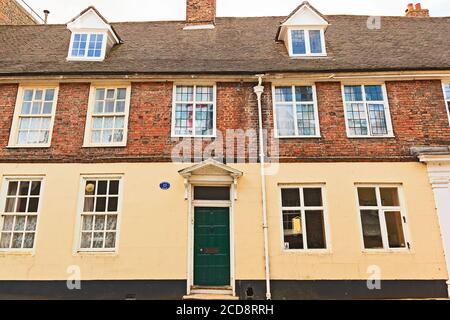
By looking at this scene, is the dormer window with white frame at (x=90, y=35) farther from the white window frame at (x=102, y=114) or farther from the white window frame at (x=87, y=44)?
the white window frame at (x=102, y=114)

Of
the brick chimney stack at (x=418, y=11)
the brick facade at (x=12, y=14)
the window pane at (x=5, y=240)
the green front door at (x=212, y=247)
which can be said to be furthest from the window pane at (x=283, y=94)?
the brick facade at (x=12, y=14)

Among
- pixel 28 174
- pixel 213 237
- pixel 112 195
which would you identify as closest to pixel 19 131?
pixel 28 174

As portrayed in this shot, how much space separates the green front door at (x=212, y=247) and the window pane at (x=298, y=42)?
6231mm

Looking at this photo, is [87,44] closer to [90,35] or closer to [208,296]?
[90,35]

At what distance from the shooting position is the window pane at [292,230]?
9.01 meters

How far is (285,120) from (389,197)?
3.81 metres

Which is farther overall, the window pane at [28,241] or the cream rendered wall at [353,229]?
the window pane at [28,241]

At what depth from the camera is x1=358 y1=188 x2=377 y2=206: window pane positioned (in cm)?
925

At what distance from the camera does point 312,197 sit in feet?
30.7

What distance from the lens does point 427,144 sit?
9.42 m

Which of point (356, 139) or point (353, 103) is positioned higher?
point (353, 103)

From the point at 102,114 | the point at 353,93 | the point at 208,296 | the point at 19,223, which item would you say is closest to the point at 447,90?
the point at 353,93

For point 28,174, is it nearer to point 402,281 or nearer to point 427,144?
point 402,281

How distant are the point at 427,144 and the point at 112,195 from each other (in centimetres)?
947
